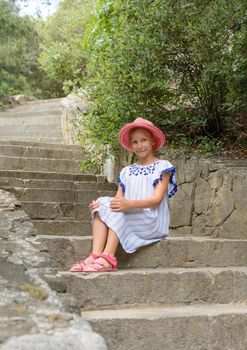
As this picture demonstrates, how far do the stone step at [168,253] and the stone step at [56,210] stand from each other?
147 cm

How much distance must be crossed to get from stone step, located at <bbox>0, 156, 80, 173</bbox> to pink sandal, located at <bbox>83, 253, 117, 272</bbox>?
12.3 feet

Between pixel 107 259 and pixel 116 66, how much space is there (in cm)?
271

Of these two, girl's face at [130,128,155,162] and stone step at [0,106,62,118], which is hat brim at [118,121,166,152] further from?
stone step at [0,106,62,118]

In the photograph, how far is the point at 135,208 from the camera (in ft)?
10.9

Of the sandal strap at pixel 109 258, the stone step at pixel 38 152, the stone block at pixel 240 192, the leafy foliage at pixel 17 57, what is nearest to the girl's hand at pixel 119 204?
the sandal strap at pixel 109 258

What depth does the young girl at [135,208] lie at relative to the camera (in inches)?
126

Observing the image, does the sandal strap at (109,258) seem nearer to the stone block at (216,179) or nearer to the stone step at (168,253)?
the stone step at (168,253)

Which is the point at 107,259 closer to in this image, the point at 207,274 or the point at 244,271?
the point at 207,274

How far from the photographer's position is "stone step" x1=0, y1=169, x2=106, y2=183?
5879 mm

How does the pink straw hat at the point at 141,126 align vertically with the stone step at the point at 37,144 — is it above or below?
above

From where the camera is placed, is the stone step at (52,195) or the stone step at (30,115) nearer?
the stone step at (52,195)

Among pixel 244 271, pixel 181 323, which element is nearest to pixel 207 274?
pixel 244 271

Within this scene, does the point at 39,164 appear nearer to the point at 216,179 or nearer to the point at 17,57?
the point at 216,179

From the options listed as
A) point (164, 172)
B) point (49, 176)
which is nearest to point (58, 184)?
point (49, 176)
